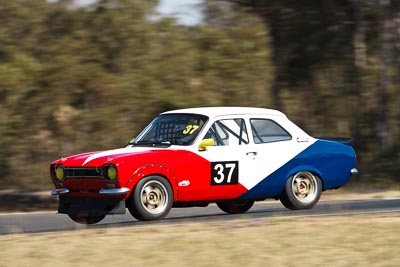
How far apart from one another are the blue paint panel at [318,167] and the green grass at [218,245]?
1.70 meters

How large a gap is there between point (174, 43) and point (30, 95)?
215 inches

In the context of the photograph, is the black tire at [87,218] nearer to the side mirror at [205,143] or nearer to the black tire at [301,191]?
the side mirror at [205,143]

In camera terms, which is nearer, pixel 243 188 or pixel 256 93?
pixel 243 188

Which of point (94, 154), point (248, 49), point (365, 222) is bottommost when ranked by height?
point (365, 222)

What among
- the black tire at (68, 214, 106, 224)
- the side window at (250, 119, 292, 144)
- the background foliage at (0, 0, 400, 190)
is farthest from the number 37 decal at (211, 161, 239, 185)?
the background foliage at (0, 0, 400, 190)

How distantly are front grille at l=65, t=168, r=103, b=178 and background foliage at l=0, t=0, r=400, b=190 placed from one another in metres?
13.1

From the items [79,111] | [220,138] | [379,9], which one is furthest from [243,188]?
[79,111]

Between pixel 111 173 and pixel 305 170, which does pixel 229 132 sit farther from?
pixel 111 173

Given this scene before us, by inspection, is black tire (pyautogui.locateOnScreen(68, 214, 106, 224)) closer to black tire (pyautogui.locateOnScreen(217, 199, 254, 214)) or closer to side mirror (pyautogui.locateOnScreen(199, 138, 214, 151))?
side mirror (pyautogui.locateOnScreen(199, 138, 214, 151))

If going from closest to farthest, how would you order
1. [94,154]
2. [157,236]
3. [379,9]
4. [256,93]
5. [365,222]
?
[157,236] < [365,222] < [94,154] < [379,9] < [256,93]

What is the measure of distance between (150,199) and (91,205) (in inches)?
30.0

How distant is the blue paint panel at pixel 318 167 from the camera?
→ 13.4 metres

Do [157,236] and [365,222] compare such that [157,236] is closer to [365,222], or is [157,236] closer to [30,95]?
A: [365,222]

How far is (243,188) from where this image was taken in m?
13.2
